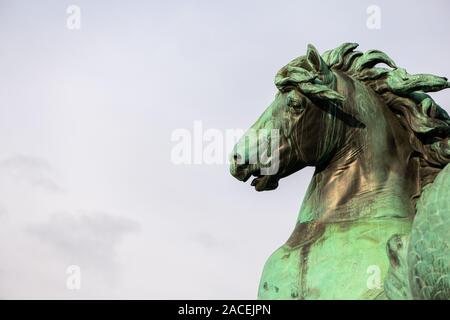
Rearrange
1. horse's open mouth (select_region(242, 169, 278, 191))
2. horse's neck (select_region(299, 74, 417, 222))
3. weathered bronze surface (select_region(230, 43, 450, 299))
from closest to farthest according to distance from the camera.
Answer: weathered bronze surface (select_region(230, 43, 450, 299)) → horse's neck (select_region(299, 74, 417, 222)) → horse's open mouth (select_region(242, 169, 278, 191))

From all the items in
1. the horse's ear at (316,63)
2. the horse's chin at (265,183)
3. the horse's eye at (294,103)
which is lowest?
the horse's chin at (265,183)

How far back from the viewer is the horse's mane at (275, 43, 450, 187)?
8.89 meters

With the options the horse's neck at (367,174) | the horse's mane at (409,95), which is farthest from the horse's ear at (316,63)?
the horse's neck at (367,174)

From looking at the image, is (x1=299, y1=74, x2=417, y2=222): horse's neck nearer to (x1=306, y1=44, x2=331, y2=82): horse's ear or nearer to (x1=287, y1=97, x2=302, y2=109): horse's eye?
(x1=306, y1=44, x2=331, y2=82): horse's ear

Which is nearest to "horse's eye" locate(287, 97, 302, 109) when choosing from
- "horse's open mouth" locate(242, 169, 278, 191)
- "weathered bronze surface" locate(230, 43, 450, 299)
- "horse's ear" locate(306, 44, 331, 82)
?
"weathered bronze surface" locate(230, 43, 450, 299)

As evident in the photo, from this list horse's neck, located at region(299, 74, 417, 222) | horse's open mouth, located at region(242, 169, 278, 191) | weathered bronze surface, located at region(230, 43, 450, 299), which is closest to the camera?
weathered bronze surface, located at region(230, 43, 450, 299)

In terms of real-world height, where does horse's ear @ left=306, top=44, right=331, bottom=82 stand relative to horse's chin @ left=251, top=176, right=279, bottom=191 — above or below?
above

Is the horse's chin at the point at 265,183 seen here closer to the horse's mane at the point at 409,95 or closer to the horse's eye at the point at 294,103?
the horse's eye at the point at 294,103

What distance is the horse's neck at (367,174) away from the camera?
879 centimetres

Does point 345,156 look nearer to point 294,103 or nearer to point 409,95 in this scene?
point 294,103

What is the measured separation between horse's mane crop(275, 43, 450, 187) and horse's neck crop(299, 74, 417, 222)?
75mm

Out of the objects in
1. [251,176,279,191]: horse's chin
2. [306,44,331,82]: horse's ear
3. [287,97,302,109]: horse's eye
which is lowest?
[251,176,279,191]: horse's chin

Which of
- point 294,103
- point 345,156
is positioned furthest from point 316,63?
point 345,156

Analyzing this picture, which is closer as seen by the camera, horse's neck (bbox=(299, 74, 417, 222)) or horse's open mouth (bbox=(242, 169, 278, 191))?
horse's neck (bbox=(299, 74, 417, 222))
